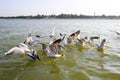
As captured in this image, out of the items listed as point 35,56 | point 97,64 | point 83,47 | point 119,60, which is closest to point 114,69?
point 97,64

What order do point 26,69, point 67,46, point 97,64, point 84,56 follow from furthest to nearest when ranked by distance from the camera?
point 67,46 < point 84,56 < point 97,64 < point 26,69

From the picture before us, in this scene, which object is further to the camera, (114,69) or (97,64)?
(97,64)

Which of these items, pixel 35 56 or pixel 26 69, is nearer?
pixel 26 69

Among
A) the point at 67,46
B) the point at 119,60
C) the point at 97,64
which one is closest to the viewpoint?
the point at 97,64

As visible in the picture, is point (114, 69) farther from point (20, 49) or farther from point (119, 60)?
point (20, 49)

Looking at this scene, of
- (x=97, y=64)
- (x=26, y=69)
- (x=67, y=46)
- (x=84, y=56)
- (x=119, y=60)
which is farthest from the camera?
(x=67, y=46)

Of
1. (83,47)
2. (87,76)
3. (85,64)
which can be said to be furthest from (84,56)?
(87,76)

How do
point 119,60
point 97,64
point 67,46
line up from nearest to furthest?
point 97,64 < point 119,60 < point 67,46

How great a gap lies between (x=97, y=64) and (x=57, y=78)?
3.04m

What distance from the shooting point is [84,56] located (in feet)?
44.7

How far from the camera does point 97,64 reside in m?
11.4

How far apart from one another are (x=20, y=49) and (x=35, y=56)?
1.27 m

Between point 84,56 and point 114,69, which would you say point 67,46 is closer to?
point 84,56

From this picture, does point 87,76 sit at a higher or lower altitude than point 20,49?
lower
